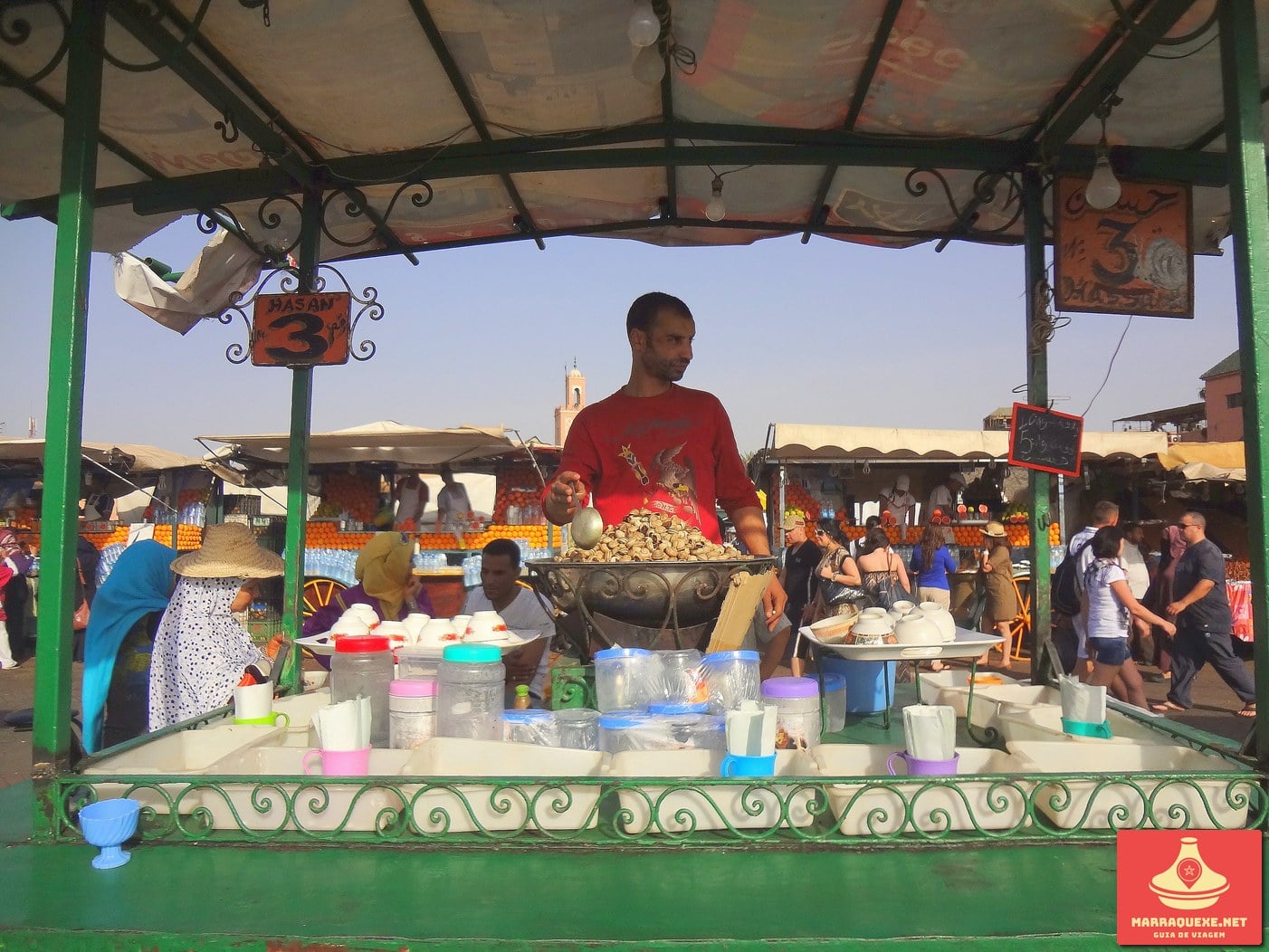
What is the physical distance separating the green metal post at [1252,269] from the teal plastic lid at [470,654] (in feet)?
6.05

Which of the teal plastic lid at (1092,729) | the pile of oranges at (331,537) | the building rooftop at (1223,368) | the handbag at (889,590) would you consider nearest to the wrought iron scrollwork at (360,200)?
the teal plastic lid at (1092,729)

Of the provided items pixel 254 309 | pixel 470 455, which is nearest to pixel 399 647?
pixel 254 309

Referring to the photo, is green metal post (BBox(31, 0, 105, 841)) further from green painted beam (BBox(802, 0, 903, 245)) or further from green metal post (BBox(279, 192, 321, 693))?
green painted beam (BBox(802, 0, 903, 245))

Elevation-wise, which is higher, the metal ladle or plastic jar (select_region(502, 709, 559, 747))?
the metal ladle

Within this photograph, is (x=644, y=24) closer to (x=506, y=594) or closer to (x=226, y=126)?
(x=226, y=126)

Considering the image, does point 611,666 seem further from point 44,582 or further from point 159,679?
point 159,679

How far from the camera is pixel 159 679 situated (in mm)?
3910

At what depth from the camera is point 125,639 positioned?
417cm

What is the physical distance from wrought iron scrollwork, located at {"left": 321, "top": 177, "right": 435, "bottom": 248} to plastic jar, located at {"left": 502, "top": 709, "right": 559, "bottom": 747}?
2031 mm

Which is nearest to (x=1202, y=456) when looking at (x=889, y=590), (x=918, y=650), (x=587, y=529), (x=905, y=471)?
(x=905, y=471)

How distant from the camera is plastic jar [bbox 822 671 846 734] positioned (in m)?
3.00

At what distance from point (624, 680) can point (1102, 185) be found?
2368 millimetres

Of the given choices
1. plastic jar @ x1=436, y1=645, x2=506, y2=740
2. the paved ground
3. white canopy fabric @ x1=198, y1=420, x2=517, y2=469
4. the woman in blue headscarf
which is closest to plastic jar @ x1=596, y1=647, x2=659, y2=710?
plastic jar @ x1=436, y1=645, x2=506, y2=740

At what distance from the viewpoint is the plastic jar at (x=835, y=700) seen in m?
3.00
